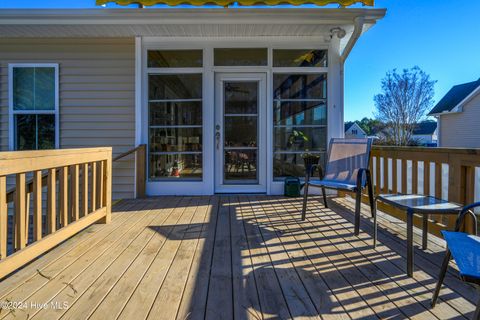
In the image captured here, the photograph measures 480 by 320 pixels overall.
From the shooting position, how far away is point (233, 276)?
192cm

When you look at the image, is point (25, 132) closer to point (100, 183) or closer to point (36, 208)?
point (100, 183)

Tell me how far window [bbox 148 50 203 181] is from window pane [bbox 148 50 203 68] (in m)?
0.01

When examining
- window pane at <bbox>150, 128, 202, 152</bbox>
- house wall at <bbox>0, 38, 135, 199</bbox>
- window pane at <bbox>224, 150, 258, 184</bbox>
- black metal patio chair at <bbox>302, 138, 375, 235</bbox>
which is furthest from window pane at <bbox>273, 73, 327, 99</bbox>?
house wall at <bbox>0, 38, 135, 199</bbox>

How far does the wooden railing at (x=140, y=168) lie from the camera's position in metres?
4.49

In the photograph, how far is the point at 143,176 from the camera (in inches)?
179

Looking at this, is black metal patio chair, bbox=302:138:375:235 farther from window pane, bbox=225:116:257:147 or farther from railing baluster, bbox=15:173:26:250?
railing baluster, bbox=15:173:26:250

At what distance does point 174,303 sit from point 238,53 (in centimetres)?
386

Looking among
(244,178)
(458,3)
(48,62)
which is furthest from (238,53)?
(458,3)

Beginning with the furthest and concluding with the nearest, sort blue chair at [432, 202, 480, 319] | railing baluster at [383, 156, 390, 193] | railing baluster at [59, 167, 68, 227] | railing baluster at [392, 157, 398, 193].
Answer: railing baluster at [383, 156, 390, 193] → railing baluster at [392, 157, 398, 193] → railing baluster at [59, 167, 68, 227] → blue chair at [432, 202, 480, 319]

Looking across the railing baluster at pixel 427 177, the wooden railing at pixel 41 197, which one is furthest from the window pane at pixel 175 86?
the railing baluster at pixel 427 177

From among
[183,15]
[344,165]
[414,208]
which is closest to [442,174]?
[344,165]

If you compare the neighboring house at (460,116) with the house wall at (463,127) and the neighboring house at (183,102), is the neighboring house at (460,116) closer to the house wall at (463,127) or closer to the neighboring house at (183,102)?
the house wall at (463,127)

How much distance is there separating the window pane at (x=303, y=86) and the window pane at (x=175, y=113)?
4.25 ft

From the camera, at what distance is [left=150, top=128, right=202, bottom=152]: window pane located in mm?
4703
